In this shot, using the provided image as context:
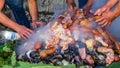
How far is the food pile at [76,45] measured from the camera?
10.4 ft

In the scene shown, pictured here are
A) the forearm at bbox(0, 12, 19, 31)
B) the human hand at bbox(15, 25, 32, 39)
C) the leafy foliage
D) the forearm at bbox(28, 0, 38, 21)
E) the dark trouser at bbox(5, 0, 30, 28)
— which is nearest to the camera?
the leafy foliage

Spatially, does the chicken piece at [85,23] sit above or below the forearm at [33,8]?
below

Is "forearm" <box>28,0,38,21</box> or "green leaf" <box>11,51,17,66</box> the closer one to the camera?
"green leaf" <box>11,51,17,66</box>

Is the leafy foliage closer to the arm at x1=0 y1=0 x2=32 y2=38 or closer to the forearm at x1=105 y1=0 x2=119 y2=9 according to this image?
the arm at x1=0 y1=0 x2=32 y2=38

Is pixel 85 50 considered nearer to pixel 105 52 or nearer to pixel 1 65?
pixel 105 52

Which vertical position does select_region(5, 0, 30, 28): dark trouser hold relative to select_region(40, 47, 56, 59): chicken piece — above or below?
above

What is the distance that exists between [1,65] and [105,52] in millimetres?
833

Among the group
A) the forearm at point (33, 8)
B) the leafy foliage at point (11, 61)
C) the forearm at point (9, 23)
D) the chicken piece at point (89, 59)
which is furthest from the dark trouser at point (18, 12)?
the chicken piece at point (89, 59)

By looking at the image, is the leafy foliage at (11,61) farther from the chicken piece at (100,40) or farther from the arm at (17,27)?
the chicken piece at (100,40)

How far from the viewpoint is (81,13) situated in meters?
3.34

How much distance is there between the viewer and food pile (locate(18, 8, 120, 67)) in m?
3.16

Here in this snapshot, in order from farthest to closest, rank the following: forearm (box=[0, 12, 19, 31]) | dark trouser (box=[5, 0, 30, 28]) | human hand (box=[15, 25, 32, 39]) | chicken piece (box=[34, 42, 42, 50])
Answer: dark trouser (box=[5, 0, 30, 28])
forearm (box=[0, 12, 19, 31])
human hand (box=[15, 25, 32, 39])
chicken piece (box=[34, 42, 42, 50])

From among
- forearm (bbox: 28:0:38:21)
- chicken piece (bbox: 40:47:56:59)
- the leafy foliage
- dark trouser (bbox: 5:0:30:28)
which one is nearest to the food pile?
chicken piece (bbox: 40:47:56:59)

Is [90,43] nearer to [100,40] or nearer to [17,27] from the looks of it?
[100,40]
